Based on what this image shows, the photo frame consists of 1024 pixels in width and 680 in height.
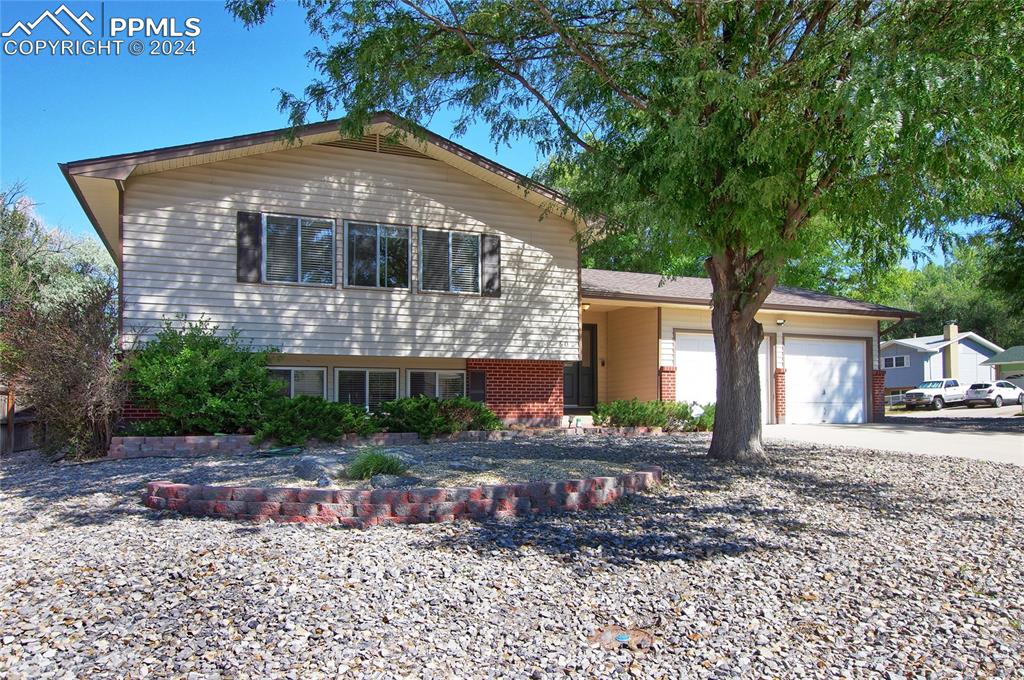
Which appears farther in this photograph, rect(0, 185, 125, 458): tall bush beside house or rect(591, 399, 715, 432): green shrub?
rect(591, 399, 715, 432): green shrub

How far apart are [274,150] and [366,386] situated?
4.33 m

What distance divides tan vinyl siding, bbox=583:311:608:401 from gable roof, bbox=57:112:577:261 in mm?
4417

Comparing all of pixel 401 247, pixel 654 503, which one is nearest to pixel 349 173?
pixel 401 247

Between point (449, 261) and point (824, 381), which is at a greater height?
point (449, 261)

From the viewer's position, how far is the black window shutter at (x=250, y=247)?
12.3 metres

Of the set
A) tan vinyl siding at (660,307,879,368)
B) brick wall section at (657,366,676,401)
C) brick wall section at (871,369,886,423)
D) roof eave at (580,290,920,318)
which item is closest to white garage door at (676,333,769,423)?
tan vinyl siding at (660,307,879,368)

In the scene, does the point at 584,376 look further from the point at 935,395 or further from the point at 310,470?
the point at 935,395

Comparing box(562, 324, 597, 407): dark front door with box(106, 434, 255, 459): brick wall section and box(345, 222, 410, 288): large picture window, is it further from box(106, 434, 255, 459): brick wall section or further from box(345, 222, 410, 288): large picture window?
box(106, 434, 255, 459): brick wall section

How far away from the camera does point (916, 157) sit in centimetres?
698

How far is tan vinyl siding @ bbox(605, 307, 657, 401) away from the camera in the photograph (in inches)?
658

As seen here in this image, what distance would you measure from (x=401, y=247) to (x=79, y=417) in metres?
5.66

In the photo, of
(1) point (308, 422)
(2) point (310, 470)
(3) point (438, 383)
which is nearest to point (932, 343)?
(3) point (438, 383)

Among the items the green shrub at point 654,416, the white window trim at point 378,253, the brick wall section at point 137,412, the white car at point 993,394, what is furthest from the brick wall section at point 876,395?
the white car at point 993,394

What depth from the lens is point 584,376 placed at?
1822cm
